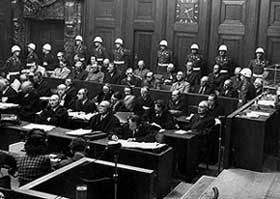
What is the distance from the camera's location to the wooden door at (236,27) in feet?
53.1

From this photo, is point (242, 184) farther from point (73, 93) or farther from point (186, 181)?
point (73, 93)

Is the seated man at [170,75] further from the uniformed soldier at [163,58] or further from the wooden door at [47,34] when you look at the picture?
the wooden door at [47,34]

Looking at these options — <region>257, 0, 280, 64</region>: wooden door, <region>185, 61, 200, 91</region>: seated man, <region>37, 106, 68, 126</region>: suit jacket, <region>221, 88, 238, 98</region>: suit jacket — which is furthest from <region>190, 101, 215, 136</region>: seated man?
<region>257, 0, 280, 64</region>: wooden door

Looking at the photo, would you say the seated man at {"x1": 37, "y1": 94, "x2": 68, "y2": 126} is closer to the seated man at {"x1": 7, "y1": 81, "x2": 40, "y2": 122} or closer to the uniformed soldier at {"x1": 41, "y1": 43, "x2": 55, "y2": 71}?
the seated man at {"x1": 7, "y1": 81, "x2": 40, "y2": 122}

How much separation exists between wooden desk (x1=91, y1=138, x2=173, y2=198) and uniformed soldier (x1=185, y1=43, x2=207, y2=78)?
24.6ft

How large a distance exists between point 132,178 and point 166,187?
183cm

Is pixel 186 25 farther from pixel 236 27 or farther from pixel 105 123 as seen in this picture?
pixel 105 123

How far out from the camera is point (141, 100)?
41.1 ft

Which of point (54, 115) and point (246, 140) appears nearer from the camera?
point (246, 140)

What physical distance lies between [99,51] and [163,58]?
91.4 inches

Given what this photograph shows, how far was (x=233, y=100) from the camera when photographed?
12.5m

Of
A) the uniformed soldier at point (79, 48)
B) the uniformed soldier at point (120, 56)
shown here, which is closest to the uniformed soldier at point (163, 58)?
the uniformed soldier at point (120, 56)

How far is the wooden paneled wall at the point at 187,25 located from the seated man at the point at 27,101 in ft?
18.9

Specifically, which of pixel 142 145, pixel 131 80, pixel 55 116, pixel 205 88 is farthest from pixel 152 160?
pixel 131 80
